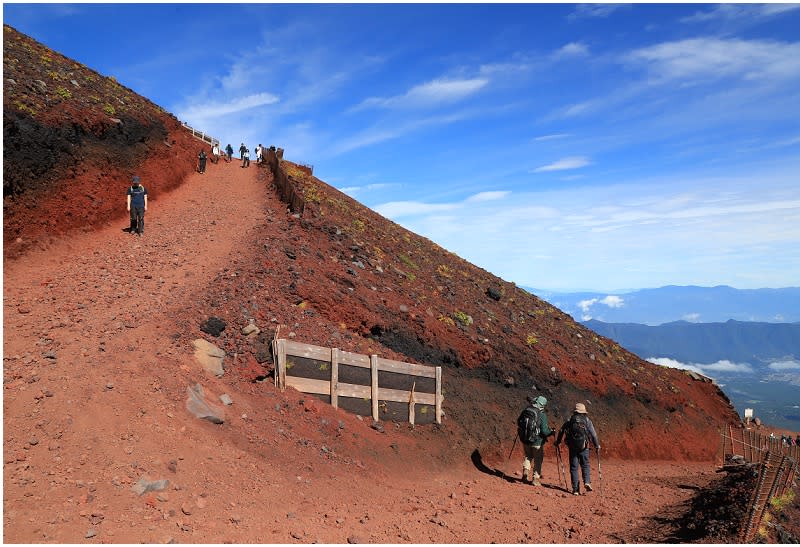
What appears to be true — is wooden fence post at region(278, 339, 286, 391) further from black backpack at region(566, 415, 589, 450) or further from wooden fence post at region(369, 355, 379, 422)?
black backpack at region(566, 415, 589, 450)

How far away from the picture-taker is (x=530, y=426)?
44.7 feet

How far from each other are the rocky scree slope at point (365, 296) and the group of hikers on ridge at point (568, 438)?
2402mm

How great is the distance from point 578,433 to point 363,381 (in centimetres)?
581

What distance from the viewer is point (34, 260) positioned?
17594mm

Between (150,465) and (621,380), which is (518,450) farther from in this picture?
(150,465)

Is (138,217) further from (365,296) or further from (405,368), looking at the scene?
→ (405,368)

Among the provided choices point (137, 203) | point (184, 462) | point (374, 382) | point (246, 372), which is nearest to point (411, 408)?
point (374, 382)

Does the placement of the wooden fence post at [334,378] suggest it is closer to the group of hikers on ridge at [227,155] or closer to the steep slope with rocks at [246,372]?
the steep slope with rocks at [246,372]

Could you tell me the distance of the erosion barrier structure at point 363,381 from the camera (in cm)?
1362

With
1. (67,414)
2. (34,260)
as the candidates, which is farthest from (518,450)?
(34,260)

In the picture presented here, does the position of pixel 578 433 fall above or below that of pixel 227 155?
below

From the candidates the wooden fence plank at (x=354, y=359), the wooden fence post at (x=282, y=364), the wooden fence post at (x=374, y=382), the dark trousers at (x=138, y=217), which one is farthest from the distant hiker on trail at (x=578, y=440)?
the dark trousers at (x=138, y=217)

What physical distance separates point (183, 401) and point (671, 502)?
11621mm

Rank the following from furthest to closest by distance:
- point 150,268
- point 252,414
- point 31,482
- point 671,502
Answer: point 150,268 → point 671,502 → point 252,414 → point 31,482
